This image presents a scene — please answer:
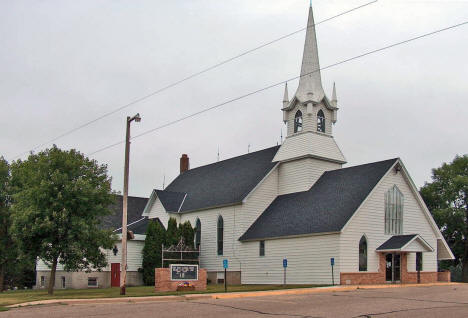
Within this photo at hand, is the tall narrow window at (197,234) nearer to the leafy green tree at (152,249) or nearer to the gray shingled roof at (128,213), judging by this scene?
the leafy green tree at (152,249)

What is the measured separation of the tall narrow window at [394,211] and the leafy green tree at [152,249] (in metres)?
18.4

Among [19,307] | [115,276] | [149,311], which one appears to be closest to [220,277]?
[115,276]

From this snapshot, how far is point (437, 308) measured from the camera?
67.5ft

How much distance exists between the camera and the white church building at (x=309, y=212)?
3883 centimetres

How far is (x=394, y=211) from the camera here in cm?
4138

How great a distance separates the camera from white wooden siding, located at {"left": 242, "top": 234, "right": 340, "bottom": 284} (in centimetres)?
3797

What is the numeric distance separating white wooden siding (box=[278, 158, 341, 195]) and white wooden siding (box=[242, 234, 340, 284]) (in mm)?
5647

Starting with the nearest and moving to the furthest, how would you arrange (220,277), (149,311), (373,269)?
(149,311), (373,269), (220,277)

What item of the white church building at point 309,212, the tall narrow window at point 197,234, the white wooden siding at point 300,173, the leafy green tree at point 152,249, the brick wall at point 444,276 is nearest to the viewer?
the white church building at point 309,212

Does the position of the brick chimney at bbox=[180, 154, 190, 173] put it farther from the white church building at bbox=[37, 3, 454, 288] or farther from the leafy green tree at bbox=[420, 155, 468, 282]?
the leafy green tree at bbox=[420, 155, 468, 282]

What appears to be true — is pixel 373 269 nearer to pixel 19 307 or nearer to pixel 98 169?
pixel 98 169

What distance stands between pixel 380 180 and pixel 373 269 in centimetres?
588

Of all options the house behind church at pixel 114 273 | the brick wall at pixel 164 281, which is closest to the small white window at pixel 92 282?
the house behind church at pixel 114 273

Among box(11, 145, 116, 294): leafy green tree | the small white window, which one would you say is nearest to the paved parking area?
box(11, 145, 116, 294): leafy green tree
